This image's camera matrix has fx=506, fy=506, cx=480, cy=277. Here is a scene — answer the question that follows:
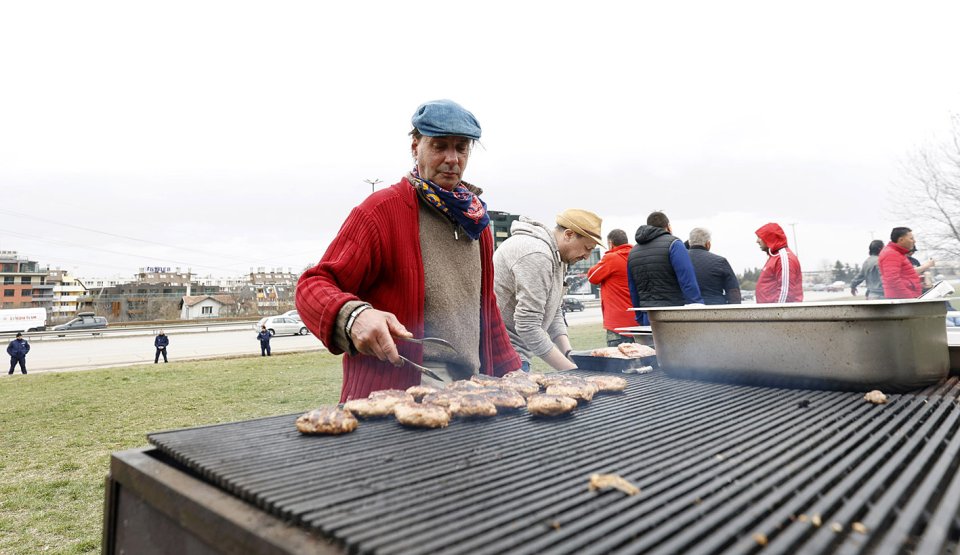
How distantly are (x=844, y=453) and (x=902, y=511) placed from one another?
0.34 meters

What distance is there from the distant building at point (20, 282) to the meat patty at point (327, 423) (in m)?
115

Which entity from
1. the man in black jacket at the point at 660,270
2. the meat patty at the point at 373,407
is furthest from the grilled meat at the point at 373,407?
the man in black jacket at the point at 660,270

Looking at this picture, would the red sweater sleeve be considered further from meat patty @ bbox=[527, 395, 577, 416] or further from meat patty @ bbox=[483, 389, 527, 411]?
meat patty @ bbox=[527, 395, 577, 416]

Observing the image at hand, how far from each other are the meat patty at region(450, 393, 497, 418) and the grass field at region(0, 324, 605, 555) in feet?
12.1

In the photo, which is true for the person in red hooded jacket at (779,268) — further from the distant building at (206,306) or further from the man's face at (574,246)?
the distant building at (206,306)

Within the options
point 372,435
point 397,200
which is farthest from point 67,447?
point 372,435

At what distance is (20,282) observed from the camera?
293 feet

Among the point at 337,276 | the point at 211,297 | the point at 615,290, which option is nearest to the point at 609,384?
the point at 337,276

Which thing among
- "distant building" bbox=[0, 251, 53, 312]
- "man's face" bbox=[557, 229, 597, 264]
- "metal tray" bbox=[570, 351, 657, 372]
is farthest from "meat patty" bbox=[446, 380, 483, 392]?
"distant building" bbox=[0, 251, 53, 312]

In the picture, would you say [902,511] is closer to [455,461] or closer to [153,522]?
[455,461]

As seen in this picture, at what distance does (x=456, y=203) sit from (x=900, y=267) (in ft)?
21.7

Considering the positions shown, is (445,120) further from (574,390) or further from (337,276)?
(574,390)

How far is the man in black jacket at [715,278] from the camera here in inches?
210

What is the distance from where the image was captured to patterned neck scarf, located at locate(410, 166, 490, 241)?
2.37 m
